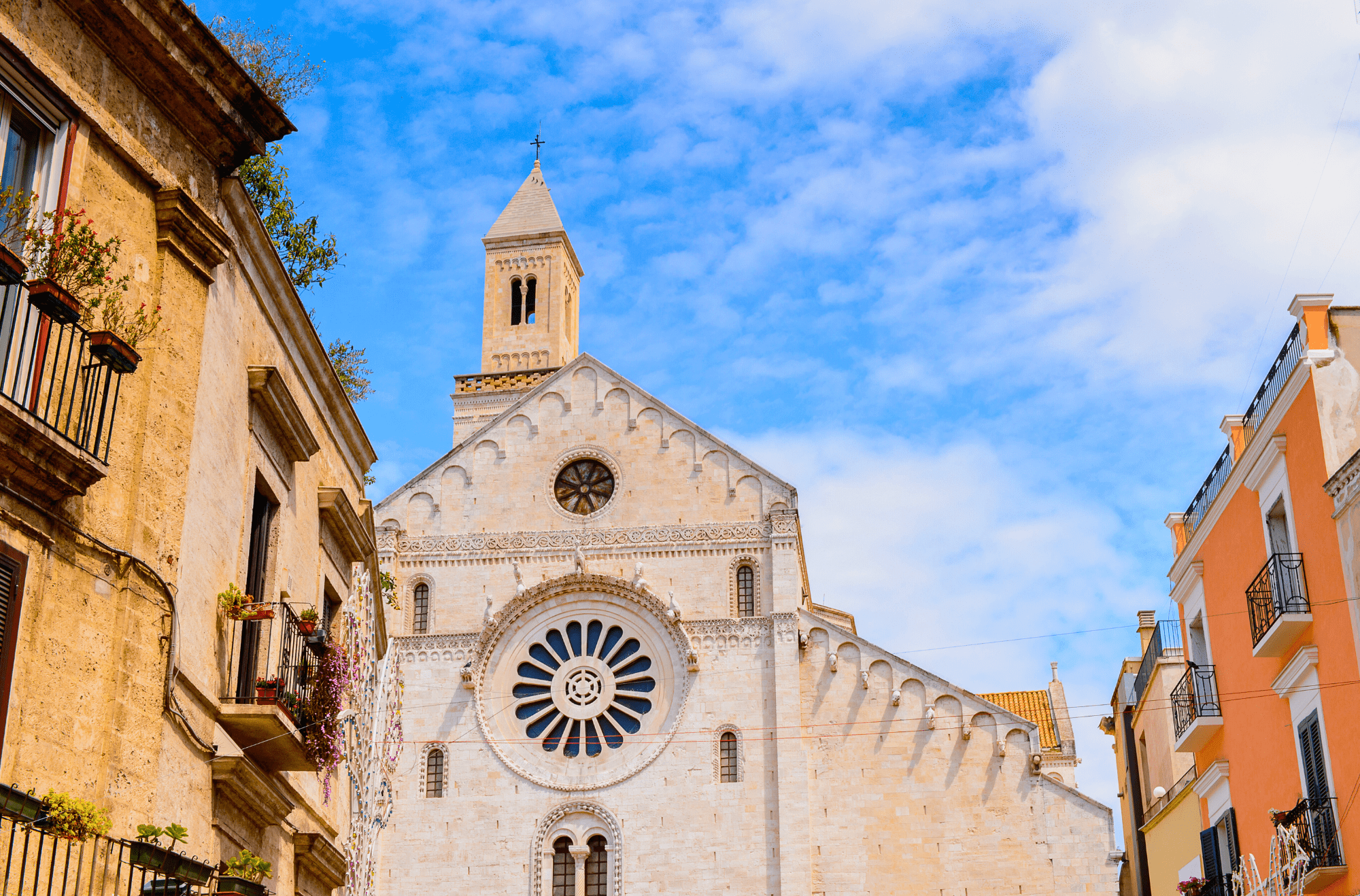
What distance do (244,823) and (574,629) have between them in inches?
864

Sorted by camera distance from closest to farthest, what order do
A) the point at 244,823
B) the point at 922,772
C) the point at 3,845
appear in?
1. the point at 3,845
2. the point at 244,823
3. the point at 922,772

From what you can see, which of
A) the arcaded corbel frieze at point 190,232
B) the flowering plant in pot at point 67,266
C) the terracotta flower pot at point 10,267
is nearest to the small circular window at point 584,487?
the arcaded corbel frieze at point 190,232

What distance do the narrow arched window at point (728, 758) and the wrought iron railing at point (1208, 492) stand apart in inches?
479

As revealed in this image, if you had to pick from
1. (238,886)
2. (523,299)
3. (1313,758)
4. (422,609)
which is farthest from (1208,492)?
(523,299)

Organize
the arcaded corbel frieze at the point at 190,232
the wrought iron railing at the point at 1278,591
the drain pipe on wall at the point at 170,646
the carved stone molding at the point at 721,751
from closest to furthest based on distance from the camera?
the drain pipe on wall at the point at 170,646 → the arcaded corbel frieze at the point at 190,232 → the wrought iron railing at the point at 1278,591 → the carved stone molding at the point at 721,751

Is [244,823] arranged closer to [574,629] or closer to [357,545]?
[357,545]

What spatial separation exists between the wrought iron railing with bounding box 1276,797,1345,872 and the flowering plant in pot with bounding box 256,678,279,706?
409 inches

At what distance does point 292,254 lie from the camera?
16938 millimetres

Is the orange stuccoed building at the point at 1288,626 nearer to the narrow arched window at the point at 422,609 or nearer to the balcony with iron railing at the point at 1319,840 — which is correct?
the balcony with iron railing at the point at 1319,840

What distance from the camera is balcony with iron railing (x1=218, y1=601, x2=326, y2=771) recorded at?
9.98 metres

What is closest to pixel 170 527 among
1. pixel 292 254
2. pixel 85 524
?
pixel 85 524

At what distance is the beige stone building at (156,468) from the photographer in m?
7.73

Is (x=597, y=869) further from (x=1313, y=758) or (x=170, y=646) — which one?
(x=170, y=646)

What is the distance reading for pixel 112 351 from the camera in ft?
26.3
